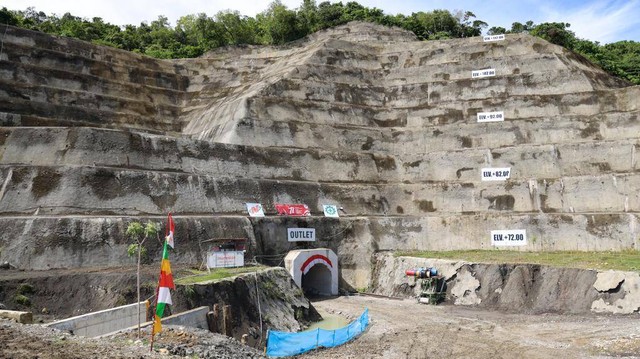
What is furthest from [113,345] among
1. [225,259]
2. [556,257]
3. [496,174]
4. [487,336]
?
[496,174]

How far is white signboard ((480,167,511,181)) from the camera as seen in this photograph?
32844mm

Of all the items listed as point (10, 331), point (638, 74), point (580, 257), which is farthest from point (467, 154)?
point (638, 74)

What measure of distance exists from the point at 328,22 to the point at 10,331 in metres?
62.3

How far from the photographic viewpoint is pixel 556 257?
84.9ft

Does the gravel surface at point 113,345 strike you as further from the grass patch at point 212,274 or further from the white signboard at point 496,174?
the white signboard at point 496,174

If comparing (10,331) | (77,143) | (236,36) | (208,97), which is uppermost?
(236,36)

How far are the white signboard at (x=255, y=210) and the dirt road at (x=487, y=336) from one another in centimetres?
759

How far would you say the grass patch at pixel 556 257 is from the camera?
22.6 meters

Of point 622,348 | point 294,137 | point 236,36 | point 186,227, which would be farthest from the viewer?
point 236,36

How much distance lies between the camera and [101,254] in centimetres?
2097

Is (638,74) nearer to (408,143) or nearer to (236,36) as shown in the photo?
(408,143)

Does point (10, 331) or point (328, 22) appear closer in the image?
point (10, 331)

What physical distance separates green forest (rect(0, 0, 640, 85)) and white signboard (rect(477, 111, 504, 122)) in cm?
2821

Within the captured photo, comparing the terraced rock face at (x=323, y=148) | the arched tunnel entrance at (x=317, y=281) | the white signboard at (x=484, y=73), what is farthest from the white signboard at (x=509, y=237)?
the white signboard at (x=484, y=73)
